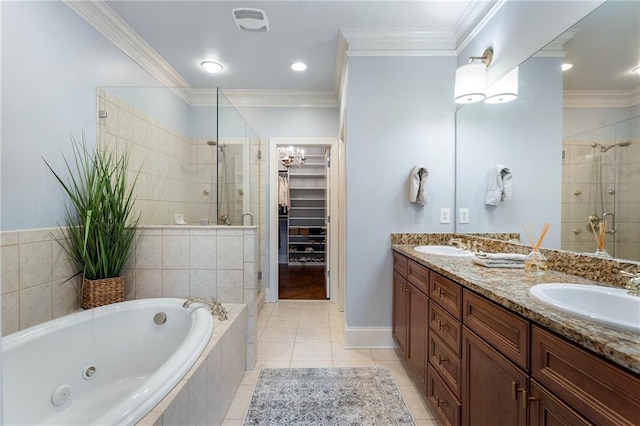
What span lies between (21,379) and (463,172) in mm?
2840

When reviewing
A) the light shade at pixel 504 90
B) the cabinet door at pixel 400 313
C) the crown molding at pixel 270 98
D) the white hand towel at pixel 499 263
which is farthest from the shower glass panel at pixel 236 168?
the light shade at pixel 504 90

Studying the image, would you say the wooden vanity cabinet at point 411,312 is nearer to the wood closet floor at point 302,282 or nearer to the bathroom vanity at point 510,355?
the bathroom vanity at point 510,355

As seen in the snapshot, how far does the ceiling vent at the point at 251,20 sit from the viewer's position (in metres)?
2.04

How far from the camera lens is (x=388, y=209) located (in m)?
2.36

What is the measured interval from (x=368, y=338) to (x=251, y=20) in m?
2.59

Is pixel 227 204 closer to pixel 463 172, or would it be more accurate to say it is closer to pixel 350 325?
pixel 350 325

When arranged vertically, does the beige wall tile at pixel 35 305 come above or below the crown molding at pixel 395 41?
below

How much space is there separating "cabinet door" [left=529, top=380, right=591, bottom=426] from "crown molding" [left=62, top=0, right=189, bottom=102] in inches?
118

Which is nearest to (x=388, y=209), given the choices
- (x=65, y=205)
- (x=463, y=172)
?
(x=463, y=172)

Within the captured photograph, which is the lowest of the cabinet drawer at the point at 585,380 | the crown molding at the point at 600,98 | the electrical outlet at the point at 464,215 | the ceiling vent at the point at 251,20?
the cabinet drawer at the point at 585,380

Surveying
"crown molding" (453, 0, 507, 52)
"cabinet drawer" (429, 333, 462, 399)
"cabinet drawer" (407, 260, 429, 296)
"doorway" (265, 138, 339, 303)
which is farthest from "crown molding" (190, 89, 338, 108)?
"cabinet drawer" (429, 333, 462, 399)

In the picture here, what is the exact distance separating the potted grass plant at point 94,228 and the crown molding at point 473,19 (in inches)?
104

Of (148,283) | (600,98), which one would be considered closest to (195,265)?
(148,283)

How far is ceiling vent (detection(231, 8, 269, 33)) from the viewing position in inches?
80.2
